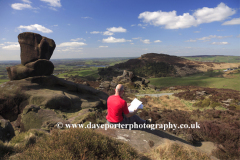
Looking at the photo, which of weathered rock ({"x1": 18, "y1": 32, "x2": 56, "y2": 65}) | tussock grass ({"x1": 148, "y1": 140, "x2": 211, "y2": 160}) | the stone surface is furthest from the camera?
weathered rock ({"x1": 18, "y1": 32, "x2": 56, "y2": 65})

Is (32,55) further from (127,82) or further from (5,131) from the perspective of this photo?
(127,82)

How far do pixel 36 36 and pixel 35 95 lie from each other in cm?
665

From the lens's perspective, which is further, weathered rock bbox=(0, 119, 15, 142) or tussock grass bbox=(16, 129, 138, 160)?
weathered rock bbox=(0, 119, 15, 142)

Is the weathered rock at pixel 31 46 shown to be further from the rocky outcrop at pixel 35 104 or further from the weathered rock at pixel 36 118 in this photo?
the weathered rock at pixel 36 118

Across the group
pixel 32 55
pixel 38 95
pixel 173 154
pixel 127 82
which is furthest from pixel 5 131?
pixel 127 82

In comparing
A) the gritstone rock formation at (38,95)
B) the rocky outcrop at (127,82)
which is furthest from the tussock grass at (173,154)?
the rocky outcrop at (127,82)

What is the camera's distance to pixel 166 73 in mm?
81438

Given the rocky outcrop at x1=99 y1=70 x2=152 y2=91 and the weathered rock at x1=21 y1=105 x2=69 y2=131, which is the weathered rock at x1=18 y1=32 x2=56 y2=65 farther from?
the rocky outcrop at x1=99 y1=70 x2=152 y2=91

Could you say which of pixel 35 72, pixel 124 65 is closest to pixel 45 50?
pixel 35 72

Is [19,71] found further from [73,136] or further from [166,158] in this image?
[166,158]

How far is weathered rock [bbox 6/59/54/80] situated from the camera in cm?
1218

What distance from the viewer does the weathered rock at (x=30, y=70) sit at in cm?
1218

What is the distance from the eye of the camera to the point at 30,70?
12.5 meters

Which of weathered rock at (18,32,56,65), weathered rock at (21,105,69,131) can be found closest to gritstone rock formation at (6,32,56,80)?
weathered rock at (18,32,56,65)
